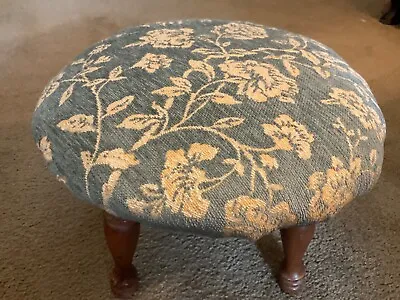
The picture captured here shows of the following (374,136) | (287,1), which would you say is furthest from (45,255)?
(287,1)

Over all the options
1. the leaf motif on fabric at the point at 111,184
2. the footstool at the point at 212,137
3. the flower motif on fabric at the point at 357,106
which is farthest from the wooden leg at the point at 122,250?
the flower motif on fabric at the point at 357,106

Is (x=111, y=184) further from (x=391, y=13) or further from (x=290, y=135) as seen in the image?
(x=391, y=13)

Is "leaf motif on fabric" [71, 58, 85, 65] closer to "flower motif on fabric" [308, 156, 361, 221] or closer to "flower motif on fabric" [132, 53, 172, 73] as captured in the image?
"flower motif on fabric" [132, 53, 172, 73]

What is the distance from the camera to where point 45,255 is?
0.97m

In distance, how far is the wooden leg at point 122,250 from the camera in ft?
2.55

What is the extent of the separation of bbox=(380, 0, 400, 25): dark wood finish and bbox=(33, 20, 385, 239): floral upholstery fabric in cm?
102

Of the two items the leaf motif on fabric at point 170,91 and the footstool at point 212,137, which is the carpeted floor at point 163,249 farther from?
the leaf motif on fabric at point 170,91

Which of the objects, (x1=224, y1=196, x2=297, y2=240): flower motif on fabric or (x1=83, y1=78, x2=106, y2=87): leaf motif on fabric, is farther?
(x1=83, y1=78, x2=106, y2=87): leaf motif on fabric

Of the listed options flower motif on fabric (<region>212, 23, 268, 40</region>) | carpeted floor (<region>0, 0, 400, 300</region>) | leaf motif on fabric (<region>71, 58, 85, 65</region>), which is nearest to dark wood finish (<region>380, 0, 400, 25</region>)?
carpeted floor (<region>0, 0, 400, 300</region>)

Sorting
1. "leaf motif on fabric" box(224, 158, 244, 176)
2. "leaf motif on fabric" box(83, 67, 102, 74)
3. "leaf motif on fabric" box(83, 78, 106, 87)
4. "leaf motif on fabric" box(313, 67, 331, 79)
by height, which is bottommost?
"leaf motif on fabric" box(83, 67, 102, 74)

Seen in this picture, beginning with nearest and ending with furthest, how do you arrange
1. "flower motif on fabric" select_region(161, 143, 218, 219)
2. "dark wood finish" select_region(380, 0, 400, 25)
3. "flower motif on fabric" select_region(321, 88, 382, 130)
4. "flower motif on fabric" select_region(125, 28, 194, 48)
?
"flower motif on fabric" select_region(161, 143, 218, 219)
"flower motif on fabric" select_region(321, 88, 382, 130)
"flower motif on fabric" select_region(125, 28, 194, 48)
"dark wood finish" select_region(380, 0, 400, 25)

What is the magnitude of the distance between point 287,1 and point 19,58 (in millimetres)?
903

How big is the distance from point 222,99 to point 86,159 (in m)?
0.19

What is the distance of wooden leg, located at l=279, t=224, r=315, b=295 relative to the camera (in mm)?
795
